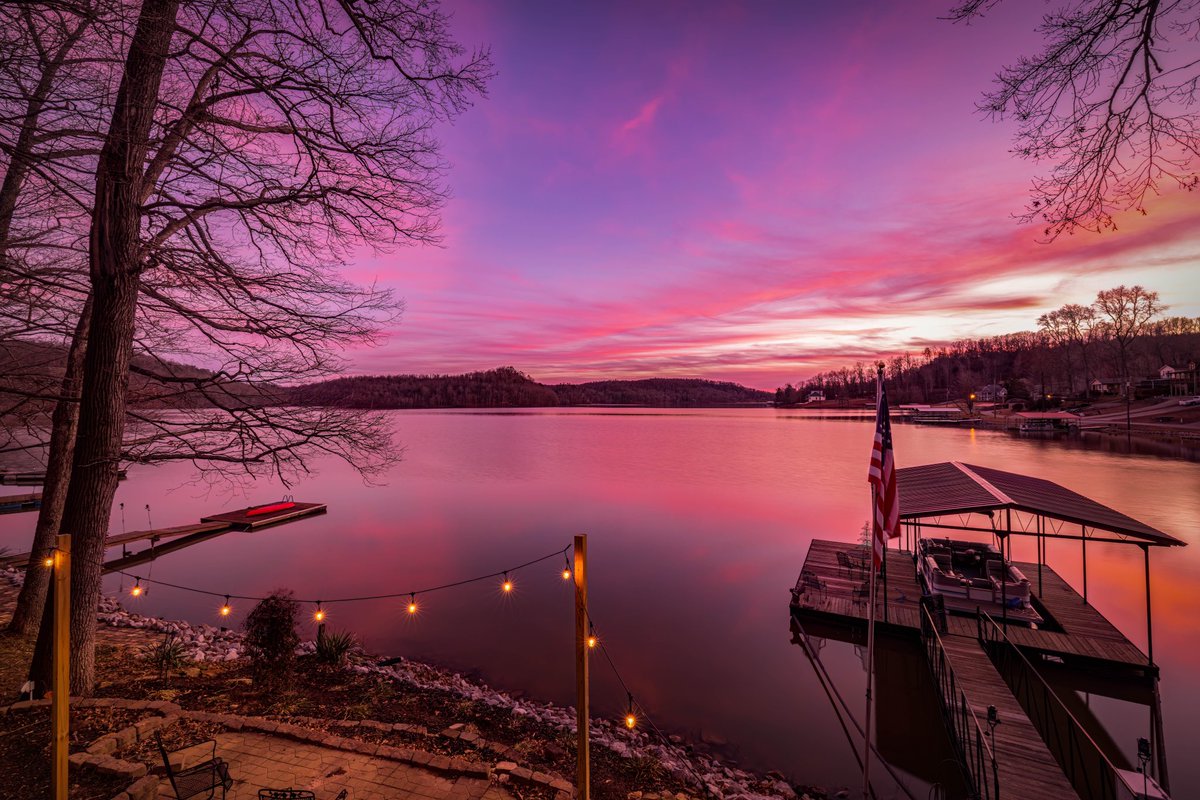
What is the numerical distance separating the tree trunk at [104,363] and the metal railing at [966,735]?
38.1 ft

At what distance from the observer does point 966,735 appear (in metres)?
7.67

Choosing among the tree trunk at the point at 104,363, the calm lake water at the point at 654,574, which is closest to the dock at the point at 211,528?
the calm lake water at the point at 654,574

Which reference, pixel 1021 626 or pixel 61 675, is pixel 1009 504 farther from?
pixel 61 675

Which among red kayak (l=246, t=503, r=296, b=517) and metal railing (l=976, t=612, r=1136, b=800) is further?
red kayak (l=246, t=503, r=296, b=517)

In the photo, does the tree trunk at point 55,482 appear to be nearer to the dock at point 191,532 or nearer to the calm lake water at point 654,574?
the calm lake water at point 654,574

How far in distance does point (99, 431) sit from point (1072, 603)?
2044 cm

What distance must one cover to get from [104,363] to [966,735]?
537 inches

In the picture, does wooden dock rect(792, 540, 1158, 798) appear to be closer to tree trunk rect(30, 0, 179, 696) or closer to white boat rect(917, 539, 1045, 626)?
white boat rect(917, 539, 1045, 626)

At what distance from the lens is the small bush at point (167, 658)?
8.63 m

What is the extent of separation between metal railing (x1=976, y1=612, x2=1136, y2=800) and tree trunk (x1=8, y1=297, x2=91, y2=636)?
1568 cm

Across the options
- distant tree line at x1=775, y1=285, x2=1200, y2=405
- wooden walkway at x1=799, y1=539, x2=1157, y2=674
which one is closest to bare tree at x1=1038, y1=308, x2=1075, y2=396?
distant tree line at x1=775, y1=285, x2=1200, y2=405

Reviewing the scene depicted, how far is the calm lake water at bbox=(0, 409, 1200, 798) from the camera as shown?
10.5 meters

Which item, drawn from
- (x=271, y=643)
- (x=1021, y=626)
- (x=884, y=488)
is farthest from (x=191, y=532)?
(x=1021, y=626)

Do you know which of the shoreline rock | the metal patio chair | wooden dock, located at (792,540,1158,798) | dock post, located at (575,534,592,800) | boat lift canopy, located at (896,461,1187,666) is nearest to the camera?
the metal patio chair
